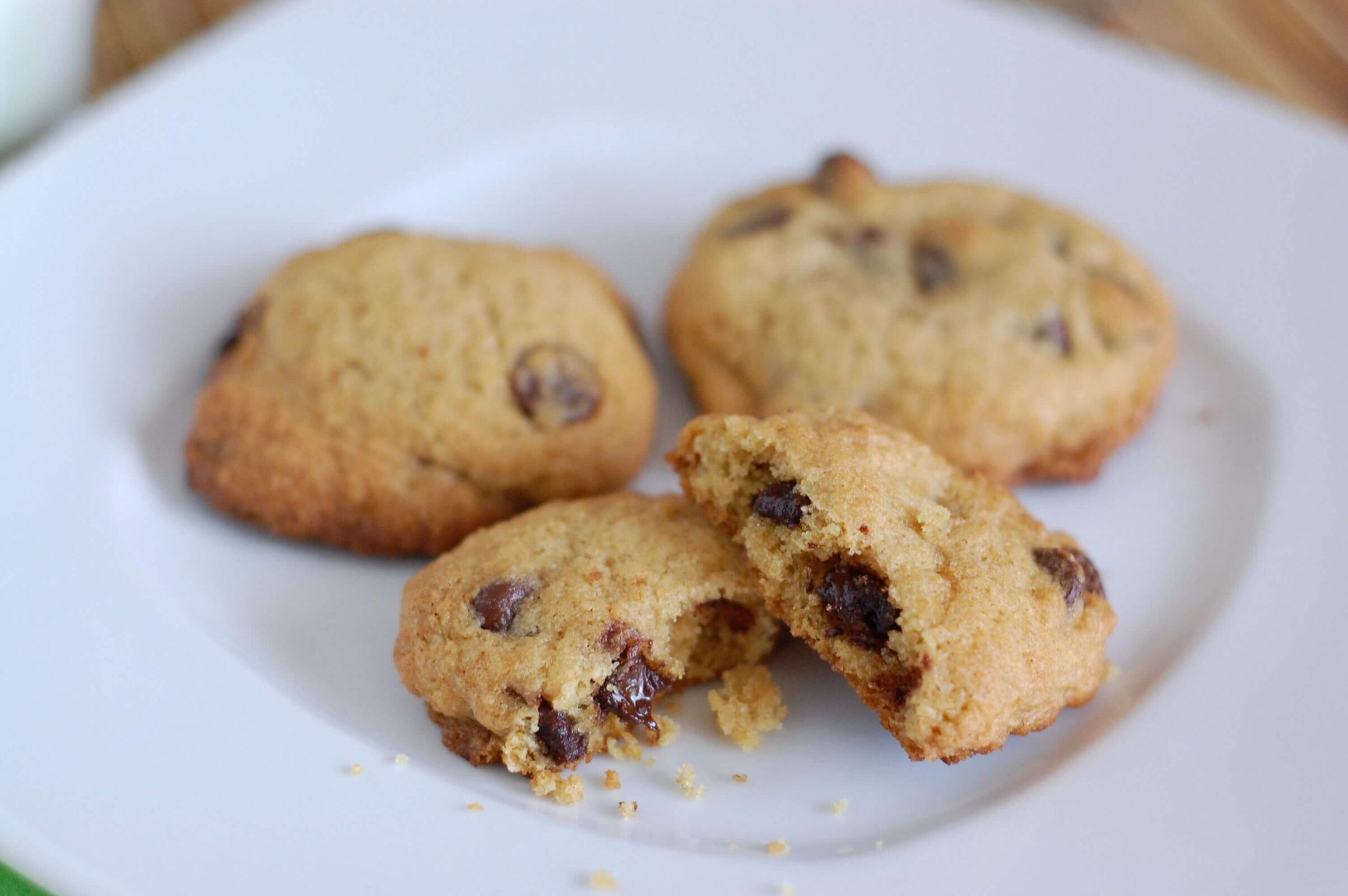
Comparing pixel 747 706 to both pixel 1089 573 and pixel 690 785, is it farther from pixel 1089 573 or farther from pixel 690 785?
pixel 1089 573

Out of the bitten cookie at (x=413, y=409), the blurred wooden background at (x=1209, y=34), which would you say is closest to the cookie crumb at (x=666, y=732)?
the bitten cookie at (x=413, y=409)

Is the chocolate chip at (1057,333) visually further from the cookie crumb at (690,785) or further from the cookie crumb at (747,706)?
the cookie crumb at (690,785)

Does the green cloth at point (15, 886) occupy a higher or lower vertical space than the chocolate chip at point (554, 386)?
lower

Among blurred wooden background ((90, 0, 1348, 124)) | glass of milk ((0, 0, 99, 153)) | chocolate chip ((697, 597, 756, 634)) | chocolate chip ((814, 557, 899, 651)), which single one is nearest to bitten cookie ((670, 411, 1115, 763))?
chocolate chip ((814, 557, 899, 651))

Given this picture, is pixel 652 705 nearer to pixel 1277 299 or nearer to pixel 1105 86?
pixel 1277 299

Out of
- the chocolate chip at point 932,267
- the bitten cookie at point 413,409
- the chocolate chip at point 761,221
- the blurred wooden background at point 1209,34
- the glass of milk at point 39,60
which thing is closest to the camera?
the bitten cookie at point 413,409

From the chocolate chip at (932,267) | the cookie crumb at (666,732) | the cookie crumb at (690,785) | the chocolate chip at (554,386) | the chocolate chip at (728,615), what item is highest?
the chocolate chip at (554,386)
